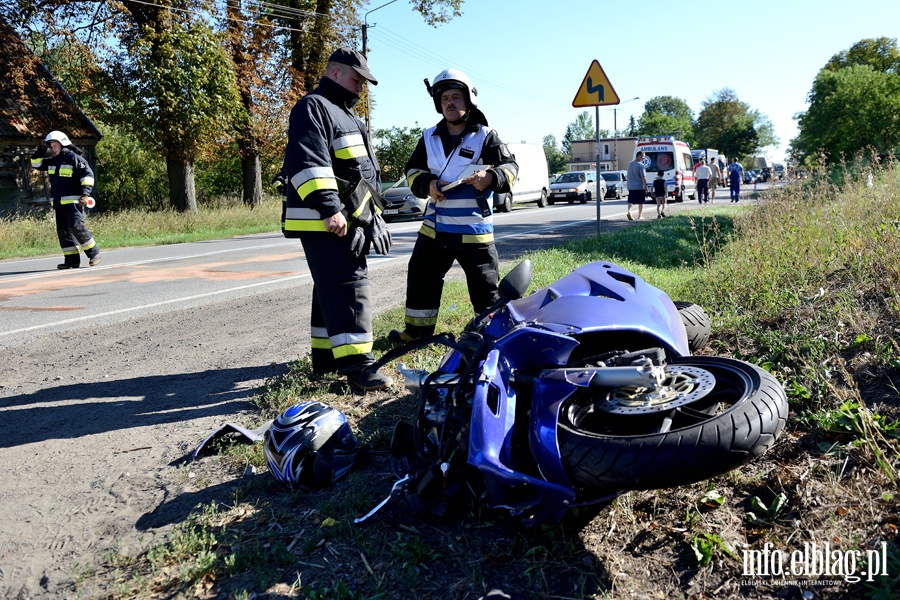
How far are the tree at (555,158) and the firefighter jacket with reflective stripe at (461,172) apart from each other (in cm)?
8151

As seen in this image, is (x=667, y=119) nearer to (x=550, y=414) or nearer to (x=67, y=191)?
(x=67, y=191)

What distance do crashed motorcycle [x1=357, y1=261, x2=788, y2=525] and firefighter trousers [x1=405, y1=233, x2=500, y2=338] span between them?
160cm

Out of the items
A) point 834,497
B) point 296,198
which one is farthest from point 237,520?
point 834,497

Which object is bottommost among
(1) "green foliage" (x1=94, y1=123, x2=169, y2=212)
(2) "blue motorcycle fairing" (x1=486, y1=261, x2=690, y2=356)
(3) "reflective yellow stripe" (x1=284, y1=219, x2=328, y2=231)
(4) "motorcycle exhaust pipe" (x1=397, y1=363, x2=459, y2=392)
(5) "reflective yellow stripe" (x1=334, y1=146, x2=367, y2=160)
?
(4) "motorcycle exhaust pipe" (x1=397, y1=363, x2=459, y2=392)

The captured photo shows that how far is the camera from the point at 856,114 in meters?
28.0

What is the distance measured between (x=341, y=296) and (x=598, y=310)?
1.94 metres

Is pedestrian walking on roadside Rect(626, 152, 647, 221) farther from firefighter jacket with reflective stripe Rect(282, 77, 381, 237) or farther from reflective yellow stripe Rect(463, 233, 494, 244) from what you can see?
firefighter jacket with reflective stripe Rect(282, 77, 381, 237)

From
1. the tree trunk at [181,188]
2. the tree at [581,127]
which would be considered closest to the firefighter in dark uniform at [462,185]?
the tree trunk at [181,188]

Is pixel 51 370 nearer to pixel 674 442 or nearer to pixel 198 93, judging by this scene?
pixel 674 442

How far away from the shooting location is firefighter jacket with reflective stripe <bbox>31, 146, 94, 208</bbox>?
1030 cm

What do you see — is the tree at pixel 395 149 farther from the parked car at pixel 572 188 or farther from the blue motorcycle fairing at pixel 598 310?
the blue motorcycle fairing at pixel 598 310

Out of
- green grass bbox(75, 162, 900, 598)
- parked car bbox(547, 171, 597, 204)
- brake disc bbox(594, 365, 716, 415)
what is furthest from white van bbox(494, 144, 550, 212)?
brake disc bbox(594, 365, 716, 415)

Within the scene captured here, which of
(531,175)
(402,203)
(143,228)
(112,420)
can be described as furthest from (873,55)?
(112,420)

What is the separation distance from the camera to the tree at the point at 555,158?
9551 cm
